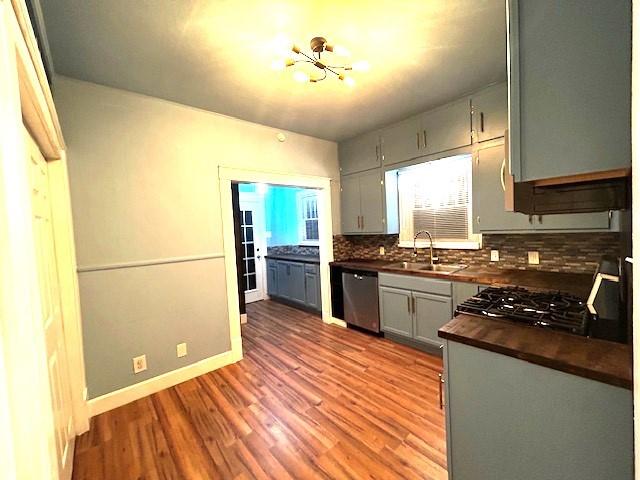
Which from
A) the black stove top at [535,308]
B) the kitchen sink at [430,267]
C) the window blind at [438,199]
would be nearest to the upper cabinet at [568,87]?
the black stove top at [535,308]

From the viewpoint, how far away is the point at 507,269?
8.81 feet

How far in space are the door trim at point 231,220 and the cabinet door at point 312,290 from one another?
43 centimetres

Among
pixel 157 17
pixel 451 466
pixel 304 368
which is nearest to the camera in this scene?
pixel 451 466

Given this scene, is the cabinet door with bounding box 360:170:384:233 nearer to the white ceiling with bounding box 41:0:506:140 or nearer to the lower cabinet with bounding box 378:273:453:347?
the lower cabinet with bounding box 378:273:453:347

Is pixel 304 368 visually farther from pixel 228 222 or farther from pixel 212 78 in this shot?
pixel 212 78

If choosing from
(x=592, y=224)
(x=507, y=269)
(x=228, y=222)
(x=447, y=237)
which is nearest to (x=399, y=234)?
(x=447, y=237)

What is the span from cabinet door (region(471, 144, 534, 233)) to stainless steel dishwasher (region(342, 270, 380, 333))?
4.14 ft

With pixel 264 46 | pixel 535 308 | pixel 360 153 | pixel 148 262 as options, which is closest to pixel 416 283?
pixel 535 308

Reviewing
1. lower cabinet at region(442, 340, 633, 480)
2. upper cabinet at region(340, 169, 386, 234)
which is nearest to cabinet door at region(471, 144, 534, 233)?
upper cabinet at region(340, 169, 386, 234)

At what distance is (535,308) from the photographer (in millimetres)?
1393

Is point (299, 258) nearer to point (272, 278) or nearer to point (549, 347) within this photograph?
point (272, 278)

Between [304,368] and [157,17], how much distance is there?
2.85 metres

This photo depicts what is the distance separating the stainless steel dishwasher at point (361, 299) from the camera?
3.27 metres

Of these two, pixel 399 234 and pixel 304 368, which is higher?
pixel 399 234
